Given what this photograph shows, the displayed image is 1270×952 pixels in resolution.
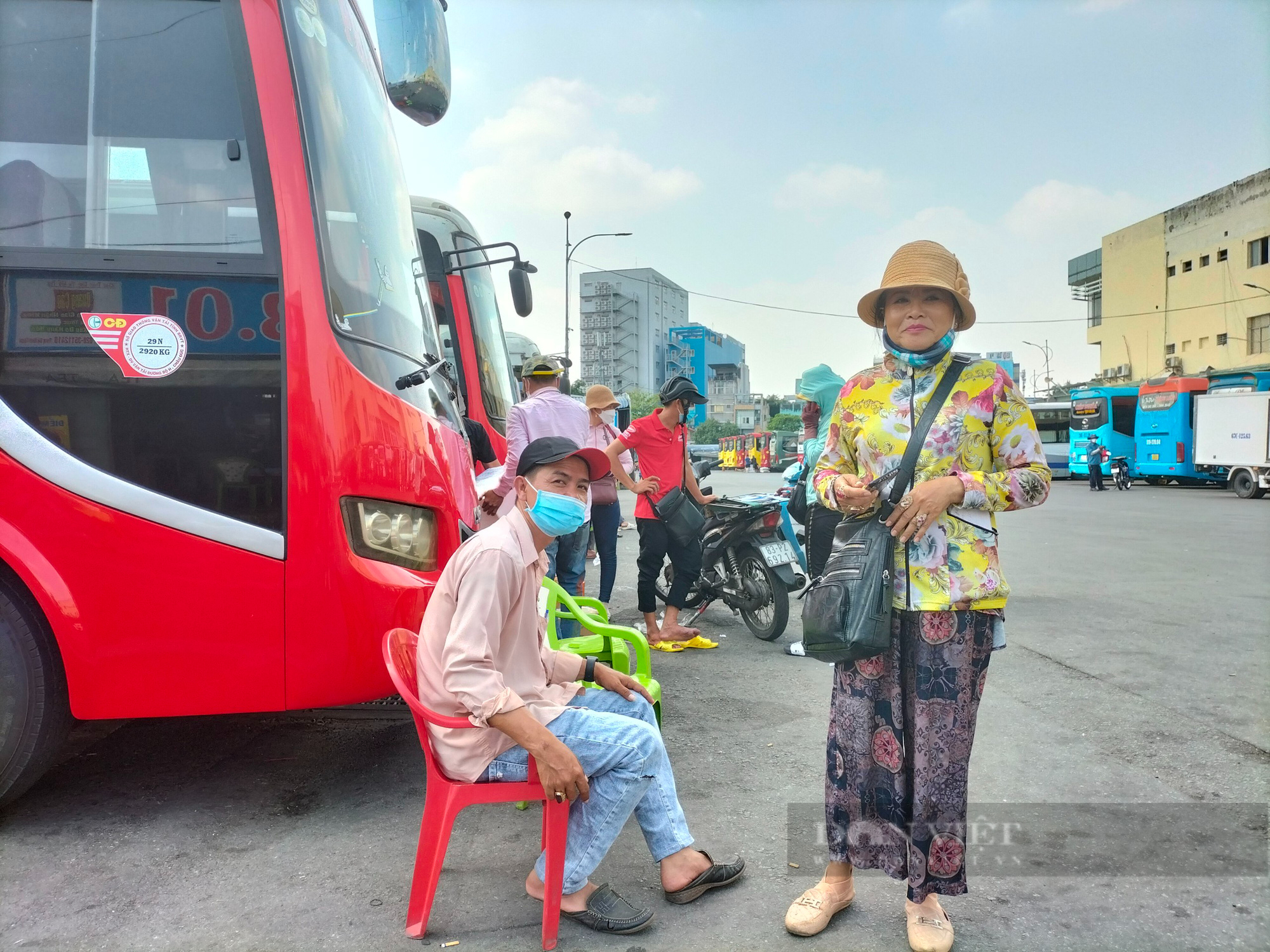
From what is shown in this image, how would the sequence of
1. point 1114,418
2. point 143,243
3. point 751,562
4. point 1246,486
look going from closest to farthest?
point 143,243 < point 751,562 < point 1246,486 < point 1114,418

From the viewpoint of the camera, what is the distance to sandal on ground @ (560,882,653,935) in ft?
7.84

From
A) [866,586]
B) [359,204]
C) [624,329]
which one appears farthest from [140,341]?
[624,329]

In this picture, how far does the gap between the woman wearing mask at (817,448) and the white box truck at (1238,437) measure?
19.6 m

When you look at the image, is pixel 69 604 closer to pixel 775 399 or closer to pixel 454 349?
pixel 454 349

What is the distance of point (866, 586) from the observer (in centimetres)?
239

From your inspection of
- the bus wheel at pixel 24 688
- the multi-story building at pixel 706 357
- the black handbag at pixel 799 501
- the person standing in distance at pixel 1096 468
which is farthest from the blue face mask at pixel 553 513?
the multi-story building at pixel 706 357

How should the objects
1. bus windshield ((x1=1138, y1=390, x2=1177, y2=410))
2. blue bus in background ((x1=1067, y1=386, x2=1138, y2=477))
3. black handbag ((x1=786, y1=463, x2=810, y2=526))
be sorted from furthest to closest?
blue bus in background ((x1=1067, y1=386, x2=1138, y2=477))
bus windshield ((x1=1138, y1=390, x2=1177, y2=410))
black handbag ((x1=786, y1=463, x2=810, y2=526))

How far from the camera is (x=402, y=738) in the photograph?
4.01m

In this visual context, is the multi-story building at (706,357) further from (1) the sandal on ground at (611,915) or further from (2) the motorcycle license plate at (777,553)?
(1) the sandal on ground at (611,915)

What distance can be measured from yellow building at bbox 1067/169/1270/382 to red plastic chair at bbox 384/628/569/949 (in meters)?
39.7

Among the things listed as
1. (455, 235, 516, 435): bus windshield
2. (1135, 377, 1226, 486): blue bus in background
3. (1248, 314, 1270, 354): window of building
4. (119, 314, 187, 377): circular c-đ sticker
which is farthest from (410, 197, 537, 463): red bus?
(1248, 314, 1270, 354): window of building

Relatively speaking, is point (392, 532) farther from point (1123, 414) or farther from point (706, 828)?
point (1123, 414)

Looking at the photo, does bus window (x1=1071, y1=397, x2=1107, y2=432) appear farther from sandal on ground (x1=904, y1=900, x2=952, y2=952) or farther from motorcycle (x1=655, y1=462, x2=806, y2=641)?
sandal on ground (x1=904, y1=900, x2=952, y2=952)

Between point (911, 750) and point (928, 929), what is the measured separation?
1.48ft
